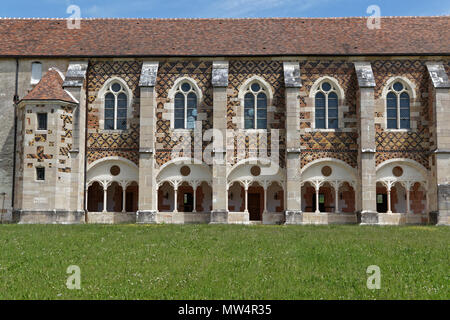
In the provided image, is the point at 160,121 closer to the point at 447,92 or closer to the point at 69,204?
the point at 69,204

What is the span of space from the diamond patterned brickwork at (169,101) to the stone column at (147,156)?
63cm

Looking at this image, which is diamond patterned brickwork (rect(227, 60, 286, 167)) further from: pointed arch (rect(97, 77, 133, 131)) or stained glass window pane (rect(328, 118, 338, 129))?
pointed arch (rect(97, 77, 133, 131))

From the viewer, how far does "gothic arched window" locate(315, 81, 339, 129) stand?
26.6 m

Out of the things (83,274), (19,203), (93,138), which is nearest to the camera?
(83,274)

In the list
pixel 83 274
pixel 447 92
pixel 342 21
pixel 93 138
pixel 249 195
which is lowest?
pixel 83 274

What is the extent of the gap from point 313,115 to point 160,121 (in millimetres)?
7903

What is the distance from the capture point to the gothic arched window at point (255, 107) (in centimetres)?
2666

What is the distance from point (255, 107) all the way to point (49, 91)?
408 inches

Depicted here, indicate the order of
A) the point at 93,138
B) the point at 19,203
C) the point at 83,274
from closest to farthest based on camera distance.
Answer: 1. the point at 83,274
2. the point at 19,203
3. the point at 93,138

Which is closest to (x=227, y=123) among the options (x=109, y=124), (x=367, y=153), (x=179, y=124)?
(x=179, y=124)

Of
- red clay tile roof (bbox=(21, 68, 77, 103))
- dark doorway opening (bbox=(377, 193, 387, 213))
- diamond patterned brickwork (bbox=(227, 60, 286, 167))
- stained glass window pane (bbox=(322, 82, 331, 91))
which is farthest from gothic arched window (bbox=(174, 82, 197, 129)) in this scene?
dark doorway opening (bbox=(377, 193, 387, 213))

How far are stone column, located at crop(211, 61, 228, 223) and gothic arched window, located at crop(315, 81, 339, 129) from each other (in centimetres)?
492

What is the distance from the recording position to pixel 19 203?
2503 centimetres

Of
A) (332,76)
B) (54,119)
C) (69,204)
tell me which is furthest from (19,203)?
(332,76)
